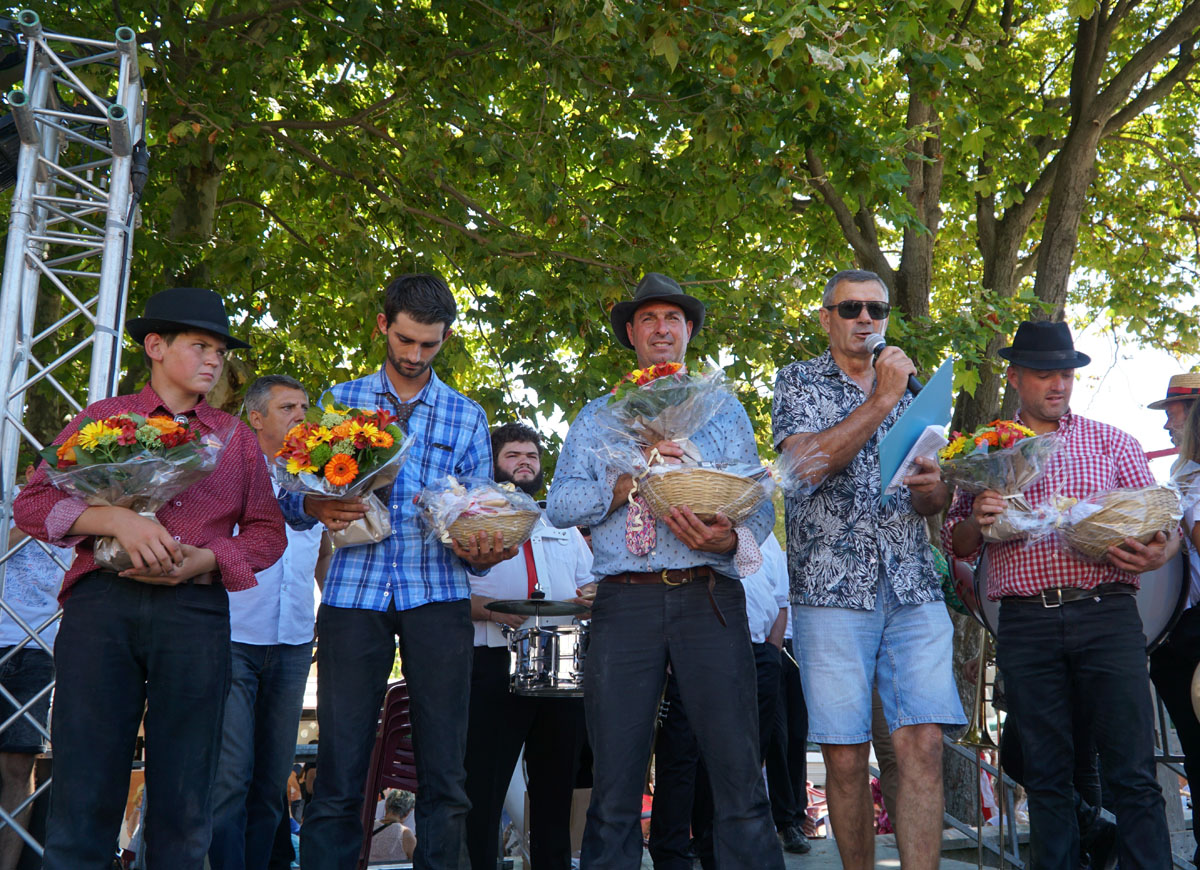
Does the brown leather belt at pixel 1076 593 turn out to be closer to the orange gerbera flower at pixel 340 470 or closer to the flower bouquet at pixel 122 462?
the orange gerbera flower at pixel 340 470

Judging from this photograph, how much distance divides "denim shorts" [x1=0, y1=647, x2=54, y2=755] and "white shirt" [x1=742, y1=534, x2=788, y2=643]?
3928 millimetres

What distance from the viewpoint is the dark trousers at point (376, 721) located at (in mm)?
3861

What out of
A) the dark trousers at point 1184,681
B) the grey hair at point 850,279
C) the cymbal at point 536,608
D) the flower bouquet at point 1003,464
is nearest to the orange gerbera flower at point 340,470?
the cymbal at point 536,608

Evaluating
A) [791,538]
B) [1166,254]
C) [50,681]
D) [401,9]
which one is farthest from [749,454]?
[1166,254]

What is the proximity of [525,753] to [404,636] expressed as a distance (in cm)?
159

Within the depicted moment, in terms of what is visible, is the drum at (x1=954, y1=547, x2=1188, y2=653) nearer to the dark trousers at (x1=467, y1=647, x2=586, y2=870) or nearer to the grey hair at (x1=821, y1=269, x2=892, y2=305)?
the grey hair at (x1=821, y1=269, x2=892, y2=305)

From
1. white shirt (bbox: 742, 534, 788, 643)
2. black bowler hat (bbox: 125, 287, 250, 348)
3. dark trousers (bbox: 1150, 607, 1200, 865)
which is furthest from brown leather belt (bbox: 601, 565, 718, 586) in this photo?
white shirt (bbox: 742, 534, 788, 643)

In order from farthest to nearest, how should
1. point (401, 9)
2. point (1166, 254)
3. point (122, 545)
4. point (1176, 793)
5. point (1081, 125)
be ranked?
point (1166, 254) → point (1081, 125) → point (401, 9) → point (1176, 793) → point (122, 545)

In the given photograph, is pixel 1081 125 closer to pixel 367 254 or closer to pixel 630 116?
pixel 630 116

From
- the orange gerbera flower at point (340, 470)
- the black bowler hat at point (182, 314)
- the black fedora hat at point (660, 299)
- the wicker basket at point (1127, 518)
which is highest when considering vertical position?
the black fedora hat at point (660, 299)

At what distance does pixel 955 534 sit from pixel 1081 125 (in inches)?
325

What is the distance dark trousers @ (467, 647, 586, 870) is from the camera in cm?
510

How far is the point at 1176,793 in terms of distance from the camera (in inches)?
261

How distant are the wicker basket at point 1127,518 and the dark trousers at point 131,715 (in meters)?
3.18
